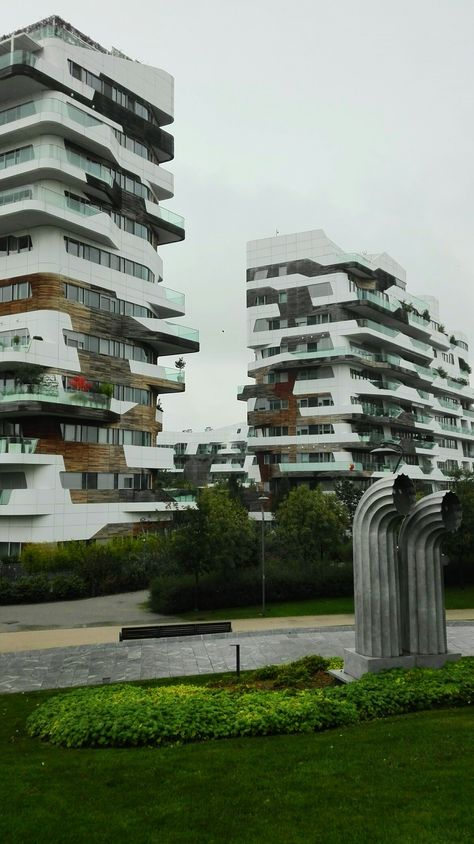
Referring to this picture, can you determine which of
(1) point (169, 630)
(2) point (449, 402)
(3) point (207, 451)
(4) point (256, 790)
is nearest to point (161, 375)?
(1) point (169, 630)

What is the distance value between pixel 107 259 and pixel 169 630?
1186 inches

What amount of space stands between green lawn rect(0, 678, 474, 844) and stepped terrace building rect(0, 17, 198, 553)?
3056 centimetres

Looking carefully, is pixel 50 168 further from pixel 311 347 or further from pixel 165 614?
pixel 311 347

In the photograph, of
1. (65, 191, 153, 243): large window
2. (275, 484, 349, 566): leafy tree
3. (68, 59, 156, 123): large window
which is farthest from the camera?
(68, 59, 156, 123): large window

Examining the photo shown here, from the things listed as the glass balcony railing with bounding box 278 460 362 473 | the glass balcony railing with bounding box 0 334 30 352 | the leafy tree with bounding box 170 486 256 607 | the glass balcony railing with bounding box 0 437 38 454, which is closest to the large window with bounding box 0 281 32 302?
the glass balcony railing with bounding box 0 334 30 352

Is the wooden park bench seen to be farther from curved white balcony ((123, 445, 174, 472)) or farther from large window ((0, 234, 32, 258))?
large window ((0, 234, 32, 258))

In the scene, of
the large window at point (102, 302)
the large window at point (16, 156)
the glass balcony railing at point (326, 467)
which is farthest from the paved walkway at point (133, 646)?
the glass balcony railing at point (326, 467)

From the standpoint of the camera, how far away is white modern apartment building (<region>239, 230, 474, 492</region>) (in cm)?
6303

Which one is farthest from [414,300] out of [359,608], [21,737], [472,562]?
[21,737]

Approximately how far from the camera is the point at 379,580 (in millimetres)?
15070

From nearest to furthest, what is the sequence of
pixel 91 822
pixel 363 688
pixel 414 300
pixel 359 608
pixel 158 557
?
pixel 91 822, pixel 363 688, pixel 359 608, pixel 158 557, pixel 414 300

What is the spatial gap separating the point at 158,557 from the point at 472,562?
1915cm

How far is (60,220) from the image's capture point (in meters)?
41.3

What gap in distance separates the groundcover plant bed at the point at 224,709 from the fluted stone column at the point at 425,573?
1081 mm
